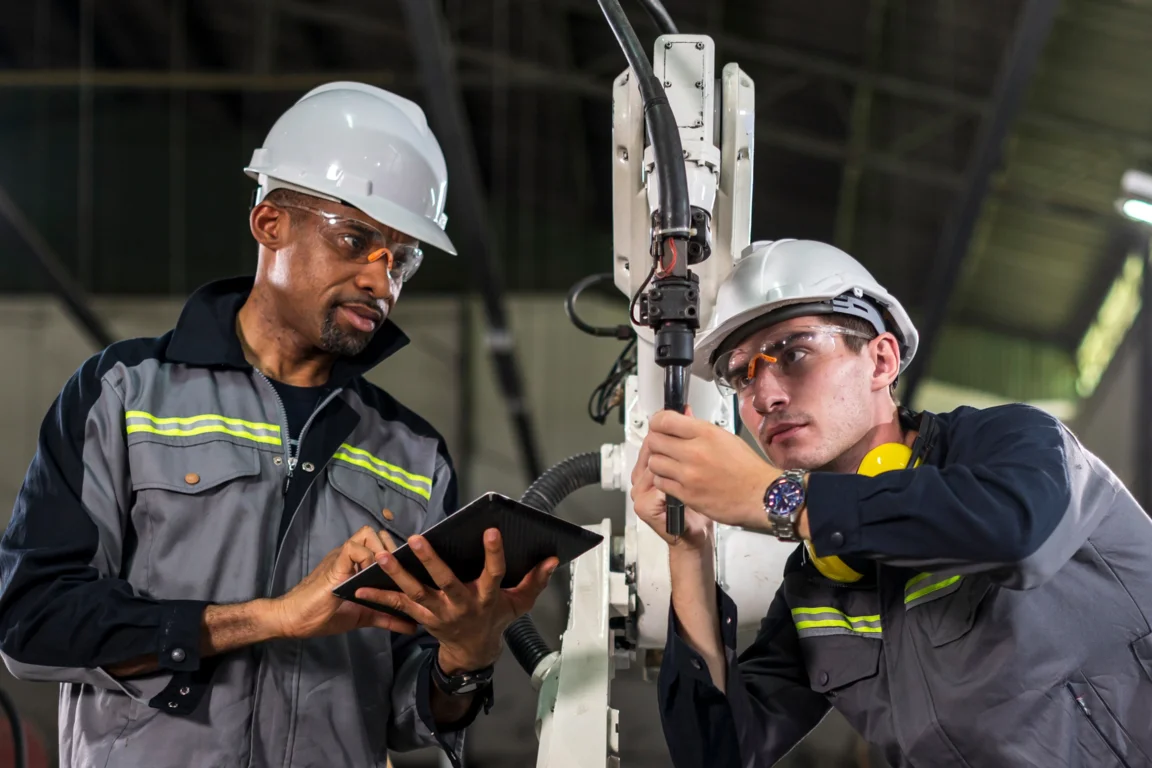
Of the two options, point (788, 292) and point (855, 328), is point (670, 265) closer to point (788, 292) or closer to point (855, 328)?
point (788, 292)

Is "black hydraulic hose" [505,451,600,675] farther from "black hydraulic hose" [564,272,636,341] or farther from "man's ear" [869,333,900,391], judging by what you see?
"man's ear" [869,333,900,391]

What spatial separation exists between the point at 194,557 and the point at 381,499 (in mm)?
377

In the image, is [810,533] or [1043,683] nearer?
[810,533]

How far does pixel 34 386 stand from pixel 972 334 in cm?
840

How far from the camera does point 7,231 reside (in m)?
7.36

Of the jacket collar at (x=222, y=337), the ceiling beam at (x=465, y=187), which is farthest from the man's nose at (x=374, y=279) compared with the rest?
the ceiling beam at (x=465, y=187)

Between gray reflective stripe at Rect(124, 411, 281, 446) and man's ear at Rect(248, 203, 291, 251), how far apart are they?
390mm

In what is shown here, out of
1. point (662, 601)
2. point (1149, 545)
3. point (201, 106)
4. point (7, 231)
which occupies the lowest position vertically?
point (662, 601)

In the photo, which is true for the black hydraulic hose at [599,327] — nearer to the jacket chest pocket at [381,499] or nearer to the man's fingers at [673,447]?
the jacket chest pocket at [381,499]

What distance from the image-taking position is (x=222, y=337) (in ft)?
7.25

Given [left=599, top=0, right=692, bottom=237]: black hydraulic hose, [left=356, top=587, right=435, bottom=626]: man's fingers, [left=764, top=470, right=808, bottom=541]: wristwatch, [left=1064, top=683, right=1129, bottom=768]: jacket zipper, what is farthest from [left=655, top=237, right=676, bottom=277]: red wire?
[left=1064, top=683, right=1129, bottom=768]: jacket zipper

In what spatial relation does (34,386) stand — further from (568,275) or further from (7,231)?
(568,275)

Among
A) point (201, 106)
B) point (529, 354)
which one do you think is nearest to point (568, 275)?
point (529, 354)

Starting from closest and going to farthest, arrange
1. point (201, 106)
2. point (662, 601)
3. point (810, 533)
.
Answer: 1. point (810, 533)
2. point (662, 601)
3. point (201, 106)
